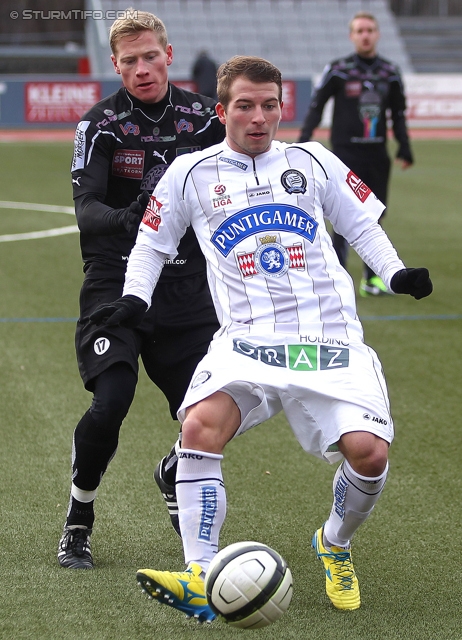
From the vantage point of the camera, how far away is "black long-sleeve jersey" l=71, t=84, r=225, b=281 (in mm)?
4004

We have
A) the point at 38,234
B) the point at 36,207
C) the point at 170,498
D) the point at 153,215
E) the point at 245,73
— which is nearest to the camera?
the point at 245,73

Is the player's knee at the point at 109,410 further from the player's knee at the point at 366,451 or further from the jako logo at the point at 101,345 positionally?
the player's knee at the point at 366,451

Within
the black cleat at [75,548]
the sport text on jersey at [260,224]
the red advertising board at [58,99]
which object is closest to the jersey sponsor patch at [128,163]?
the sport text on jersey at [260,224]

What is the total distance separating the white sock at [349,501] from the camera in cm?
337

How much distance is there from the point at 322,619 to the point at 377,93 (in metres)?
6.41

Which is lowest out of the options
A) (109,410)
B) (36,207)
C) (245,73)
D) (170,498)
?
(36,207)

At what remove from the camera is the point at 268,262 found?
349 cm

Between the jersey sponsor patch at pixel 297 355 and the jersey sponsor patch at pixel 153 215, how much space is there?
58cm

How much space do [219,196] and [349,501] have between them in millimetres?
1189

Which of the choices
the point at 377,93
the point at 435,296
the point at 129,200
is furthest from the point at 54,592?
the point at 377,93

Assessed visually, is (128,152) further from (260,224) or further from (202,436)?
(202,436)

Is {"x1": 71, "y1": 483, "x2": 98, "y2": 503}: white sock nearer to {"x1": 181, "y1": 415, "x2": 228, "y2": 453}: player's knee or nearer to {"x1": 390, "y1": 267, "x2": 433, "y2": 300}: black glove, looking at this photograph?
{"x1": 181, "y1": 415, "x2": 228, "y2": 453}: player's knee

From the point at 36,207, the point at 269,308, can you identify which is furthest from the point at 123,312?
the point at 36,207

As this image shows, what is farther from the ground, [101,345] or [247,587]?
[101,345]
